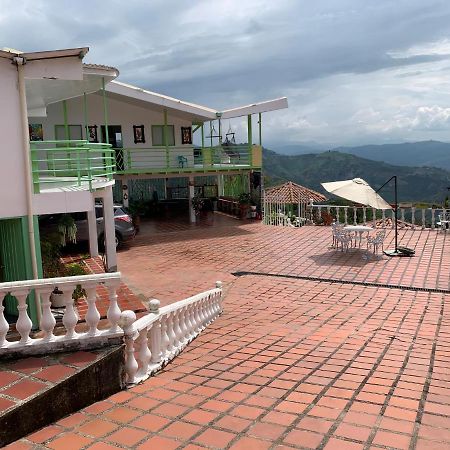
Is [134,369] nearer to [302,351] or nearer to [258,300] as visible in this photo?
[302,351]

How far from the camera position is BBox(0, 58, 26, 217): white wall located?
584cm

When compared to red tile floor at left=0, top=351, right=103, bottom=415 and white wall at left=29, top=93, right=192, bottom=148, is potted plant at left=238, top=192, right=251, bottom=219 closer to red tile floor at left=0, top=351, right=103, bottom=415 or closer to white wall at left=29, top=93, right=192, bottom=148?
white wall at left=29, top=93, right=192, bottom=148

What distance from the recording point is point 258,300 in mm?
9305

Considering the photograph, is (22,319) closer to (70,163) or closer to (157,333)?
(157,333)

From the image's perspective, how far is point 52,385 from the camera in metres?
3.81

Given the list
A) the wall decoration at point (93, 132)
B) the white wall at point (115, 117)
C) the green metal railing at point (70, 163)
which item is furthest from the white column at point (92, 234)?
the wall decoration at point (93, 132)

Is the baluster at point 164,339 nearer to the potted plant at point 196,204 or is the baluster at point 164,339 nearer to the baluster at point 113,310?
the baluster at point 113,310

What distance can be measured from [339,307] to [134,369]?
16.6ft

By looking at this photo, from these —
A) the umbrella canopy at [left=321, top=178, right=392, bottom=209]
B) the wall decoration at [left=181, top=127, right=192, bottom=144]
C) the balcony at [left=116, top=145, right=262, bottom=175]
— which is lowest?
the umbrella canopy at [left=321, top=178, right=392, bottom=209]

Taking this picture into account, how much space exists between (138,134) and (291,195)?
8.79 metres

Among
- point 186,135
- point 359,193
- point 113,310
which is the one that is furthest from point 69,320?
point 186,135

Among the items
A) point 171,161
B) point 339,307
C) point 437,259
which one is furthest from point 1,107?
point 171,161

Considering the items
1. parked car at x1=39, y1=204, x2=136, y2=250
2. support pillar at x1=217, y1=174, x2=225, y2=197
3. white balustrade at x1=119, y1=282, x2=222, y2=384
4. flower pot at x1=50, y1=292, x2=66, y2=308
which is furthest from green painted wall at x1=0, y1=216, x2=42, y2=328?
support pillar at x1=217, y1=174, x2=225, y2=197

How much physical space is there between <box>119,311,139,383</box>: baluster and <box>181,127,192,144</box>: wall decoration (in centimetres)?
1741
